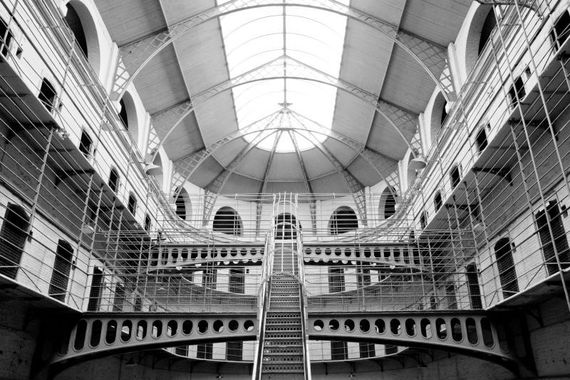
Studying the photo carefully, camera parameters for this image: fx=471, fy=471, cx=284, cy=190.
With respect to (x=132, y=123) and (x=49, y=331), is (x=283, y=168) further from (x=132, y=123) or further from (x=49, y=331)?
(x=49, y=331)

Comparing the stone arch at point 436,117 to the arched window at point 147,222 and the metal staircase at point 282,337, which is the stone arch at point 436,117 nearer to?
the metal staircase at point 282,337

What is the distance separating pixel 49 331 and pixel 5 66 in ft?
13.2

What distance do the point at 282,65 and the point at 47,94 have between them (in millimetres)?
8155

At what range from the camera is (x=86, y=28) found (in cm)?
948

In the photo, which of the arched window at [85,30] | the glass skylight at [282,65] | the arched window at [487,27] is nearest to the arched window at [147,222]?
the arched window at [85,30]

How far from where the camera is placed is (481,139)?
9.39 meters

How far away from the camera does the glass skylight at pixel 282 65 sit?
12.9 meters

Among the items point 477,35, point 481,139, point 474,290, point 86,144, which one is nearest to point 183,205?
point 86,144

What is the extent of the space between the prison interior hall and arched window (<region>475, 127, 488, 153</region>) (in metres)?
0.05

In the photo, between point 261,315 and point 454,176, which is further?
point 454,176

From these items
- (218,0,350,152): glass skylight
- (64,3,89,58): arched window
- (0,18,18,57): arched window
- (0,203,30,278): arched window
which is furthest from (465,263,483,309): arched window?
(64,3,89,58): arched window

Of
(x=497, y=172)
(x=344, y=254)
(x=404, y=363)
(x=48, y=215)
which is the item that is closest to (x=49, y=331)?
(x=48, y=215)

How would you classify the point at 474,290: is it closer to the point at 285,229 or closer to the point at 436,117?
the point at 436,117

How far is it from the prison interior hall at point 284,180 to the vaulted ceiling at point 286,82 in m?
0.07
